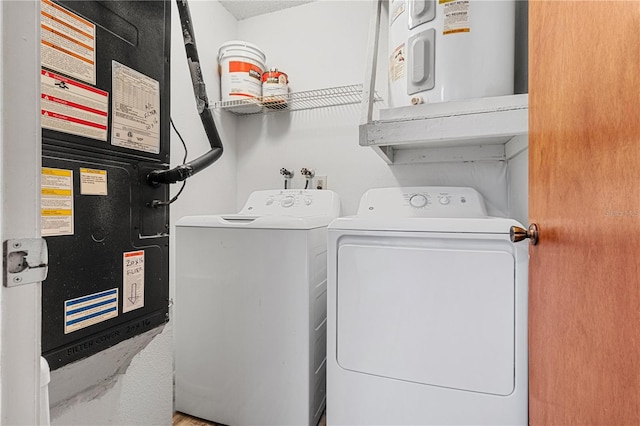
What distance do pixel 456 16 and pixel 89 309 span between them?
1.62 m

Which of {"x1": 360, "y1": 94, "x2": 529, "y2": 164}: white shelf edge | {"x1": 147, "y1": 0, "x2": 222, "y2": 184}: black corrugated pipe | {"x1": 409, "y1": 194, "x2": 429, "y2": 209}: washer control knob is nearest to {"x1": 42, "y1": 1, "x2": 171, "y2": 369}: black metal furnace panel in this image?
{"x1": 147, "y1": 0, "x2": 222, "y2": 184}: black corrugated pipe

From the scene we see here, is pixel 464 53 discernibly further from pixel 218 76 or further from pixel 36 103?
pixel 218 76

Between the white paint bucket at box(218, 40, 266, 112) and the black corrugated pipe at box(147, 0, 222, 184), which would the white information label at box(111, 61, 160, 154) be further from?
the white paint bucket at box(218, 40, 266, 112)

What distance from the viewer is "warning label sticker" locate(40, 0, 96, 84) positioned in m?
0.68

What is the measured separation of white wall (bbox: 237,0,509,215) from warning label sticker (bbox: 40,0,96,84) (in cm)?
152

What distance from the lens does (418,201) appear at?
1.73 m

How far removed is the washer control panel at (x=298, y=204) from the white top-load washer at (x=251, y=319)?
296 millimetres

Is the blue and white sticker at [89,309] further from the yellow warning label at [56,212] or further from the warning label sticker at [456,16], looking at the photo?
the warning label sticker at [456,16]

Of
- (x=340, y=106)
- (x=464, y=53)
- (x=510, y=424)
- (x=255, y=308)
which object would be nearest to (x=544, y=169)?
(x=464, y=53)

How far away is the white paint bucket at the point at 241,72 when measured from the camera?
2039 mm

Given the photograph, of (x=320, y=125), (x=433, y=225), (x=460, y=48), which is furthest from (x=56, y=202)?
(x=320, y=125)

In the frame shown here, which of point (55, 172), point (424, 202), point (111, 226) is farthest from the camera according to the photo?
point (424, 202)

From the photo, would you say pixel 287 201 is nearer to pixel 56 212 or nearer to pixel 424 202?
pixel 424 202

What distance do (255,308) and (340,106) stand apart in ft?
4.51
